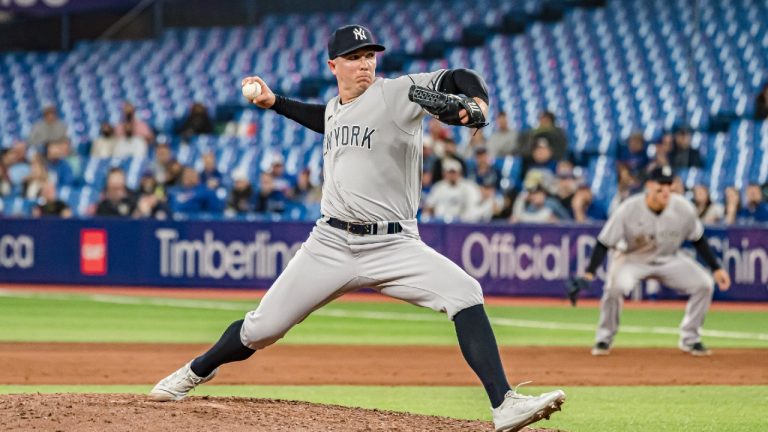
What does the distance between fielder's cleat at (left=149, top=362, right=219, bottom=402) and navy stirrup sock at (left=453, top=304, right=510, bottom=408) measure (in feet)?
4.46

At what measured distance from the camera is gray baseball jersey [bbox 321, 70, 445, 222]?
596cm

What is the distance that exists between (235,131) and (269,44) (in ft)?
10.7

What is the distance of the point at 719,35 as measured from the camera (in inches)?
827

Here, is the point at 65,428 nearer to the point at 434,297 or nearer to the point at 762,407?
the point at 434,297

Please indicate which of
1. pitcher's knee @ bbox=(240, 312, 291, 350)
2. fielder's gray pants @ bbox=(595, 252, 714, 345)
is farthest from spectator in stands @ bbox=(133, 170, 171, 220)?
pitcher's knee @ bbox=(240, 312, 291, 350)

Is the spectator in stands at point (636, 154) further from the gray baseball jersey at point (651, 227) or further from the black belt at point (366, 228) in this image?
the black belt at point (366, 228)

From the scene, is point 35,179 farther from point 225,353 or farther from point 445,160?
point 225,353

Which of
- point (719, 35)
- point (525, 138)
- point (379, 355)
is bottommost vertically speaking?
point (379, 355)

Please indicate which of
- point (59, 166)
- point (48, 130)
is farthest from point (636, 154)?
point (48, 130)

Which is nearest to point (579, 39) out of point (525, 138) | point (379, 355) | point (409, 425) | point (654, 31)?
point (654, 31)

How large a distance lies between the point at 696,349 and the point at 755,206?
5.92 metres

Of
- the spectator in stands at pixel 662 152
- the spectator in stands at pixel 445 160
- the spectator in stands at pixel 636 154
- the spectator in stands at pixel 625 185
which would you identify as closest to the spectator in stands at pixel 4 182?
the spectator in stands at pixel 445 160

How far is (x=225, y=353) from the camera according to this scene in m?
6.32

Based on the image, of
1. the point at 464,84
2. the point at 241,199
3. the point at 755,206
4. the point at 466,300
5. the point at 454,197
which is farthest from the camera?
the point at 241,199
